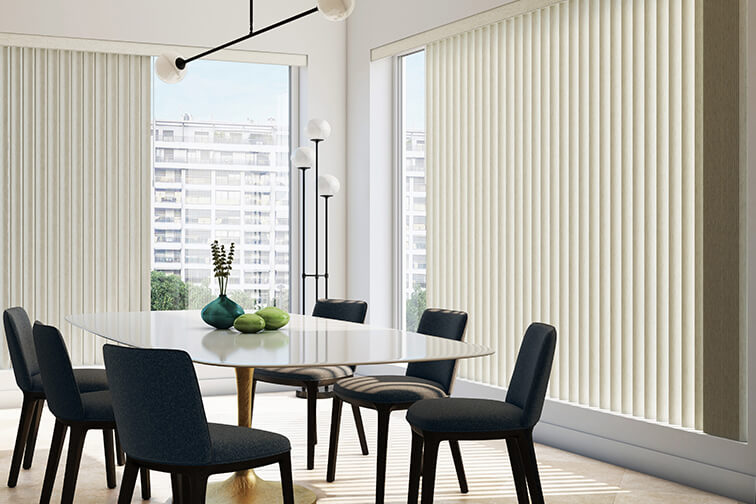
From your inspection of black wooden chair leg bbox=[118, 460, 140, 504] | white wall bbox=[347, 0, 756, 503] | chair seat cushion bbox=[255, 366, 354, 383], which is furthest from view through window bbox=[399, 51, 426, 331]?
black wooden chair leg bbox=[118, 460, 140, 504]

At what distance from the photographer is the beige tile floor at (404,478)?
382cm

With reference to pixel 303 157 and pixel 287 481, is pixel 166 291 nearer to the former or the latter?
pixel 303 157

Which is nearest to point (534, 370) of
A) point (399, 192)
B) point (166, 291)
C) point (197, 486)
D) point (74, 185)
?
point (197, 486)

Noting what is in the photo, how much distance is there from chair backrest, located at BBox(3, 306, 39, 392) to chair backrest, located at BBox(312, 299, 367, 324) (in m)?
1.52

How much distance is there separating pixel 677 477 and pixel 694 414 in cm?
31

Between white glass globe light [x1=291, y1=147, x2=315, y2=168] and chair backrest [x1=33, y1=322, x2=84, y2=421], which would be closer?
chair backrest [x1=33, y1=322, x2=84, y2=421]

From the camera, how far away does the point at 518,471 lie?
310 centimetres

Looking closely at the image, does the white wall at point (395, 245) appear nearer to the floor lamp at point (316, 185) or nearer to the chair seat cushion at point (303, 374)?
the floor lamp at point (316, 185)

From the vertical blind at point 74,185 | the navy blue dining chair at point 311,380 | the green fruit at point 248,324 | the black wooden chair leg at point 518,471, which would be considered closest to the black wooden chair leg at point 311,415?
the navy blue dining chair at point 311,380

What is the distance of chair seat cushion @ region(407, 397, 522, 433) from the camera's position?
9.97 ft

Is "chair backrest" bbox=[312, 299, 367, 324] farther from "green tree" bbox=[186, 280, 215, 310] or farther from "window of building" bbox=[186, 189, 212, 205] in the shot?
"window of building" bbox=[186, 189, 212, 205]

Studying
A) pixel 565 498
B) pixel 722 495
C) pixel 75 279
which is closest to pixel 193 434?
pixel 565 498

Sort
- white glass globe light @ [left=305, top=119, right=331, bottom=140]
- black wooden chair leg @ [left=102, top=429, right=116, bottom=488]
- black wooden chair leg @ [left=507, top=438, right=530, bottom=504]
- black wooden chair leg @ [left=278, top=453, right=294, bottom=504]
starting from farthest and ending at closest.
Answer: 1. white glass globe light @ [left=305, top=119, right=331, bottom=140]
2. black wooden chair leg @ [left=102, top=429, right=116, bottom=488]
3. black wooden chair leg @ [left=507, top=438, right=530, bottom=504]
4. black wooden chair leg @ [left=278, top=453, right=294, bottom=504]

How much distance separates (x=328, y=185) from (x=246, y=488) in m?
3.00
